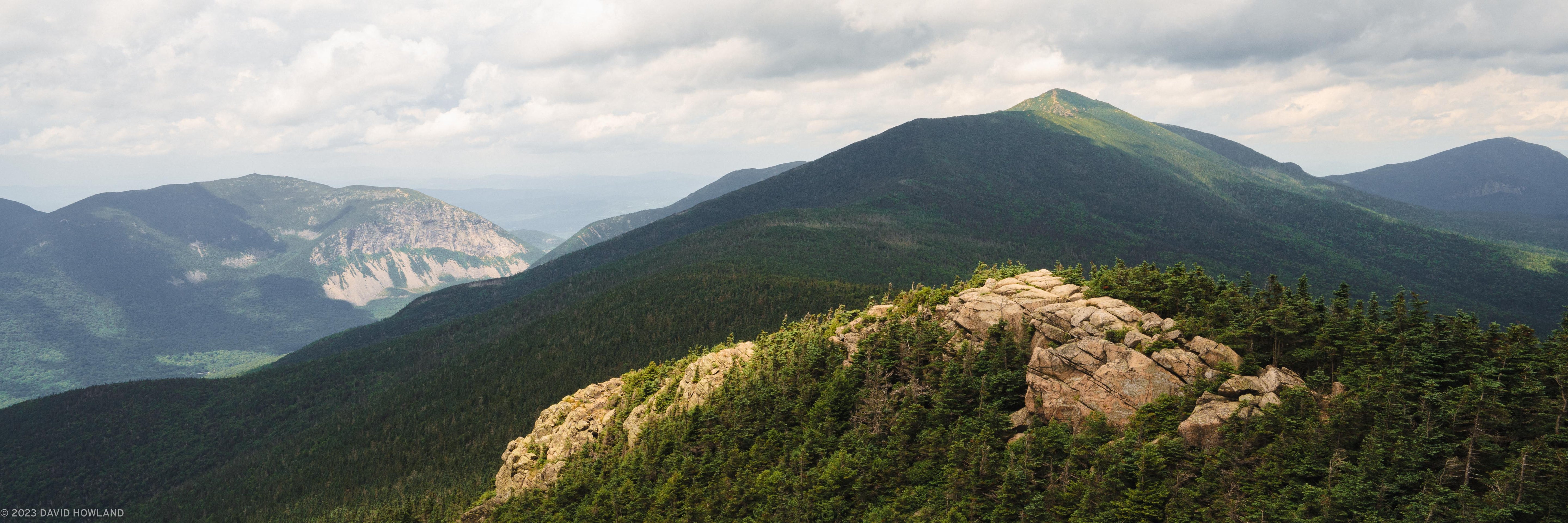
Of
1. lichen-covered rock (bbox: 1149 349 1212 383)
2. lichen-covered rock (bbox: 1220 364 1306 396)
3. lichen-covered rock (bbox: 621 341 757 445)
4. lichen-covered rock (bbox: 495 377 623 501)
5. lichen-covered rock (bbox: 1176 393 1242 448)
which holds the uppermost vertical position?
lichen-covered rock (bbox: 1149 349 1212 383)

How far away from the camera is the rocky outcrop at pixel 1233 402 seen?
1873 inches

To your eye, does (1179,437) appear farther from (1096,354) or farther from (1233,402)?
(1096,354)

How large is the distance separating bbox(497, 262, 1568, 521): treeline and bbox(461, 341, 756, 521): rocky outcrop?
15631 mm

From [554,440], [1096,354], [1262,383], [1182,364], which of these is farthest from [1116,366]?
[554,440]

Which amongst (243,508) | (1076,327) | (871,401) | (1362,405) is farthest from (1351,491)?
(243,508)

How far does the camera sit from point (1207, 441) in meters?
47.8

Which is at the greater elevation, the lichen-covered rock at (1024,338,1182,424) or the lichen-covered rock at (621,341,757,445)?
the lichen-covered rock at (1024,338,1182,424)

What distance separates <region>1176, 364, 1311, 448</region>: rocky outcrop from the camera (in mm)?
47562

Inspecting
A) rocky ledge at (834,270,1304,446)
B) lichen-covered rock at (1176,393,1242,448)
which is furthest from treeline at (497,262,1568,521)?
rocky ledge at (834,270,1304,446)

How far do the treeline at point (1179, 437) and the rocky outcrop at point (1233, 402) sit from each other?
797 millimetres

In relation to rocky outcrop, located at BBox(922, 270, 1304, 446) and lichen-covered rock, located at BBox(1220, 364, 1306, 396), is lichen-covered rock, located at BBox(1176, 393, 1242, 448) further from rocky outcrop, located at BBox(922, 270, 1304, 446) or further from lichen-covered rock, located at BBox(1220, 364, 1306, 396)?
→ lichen-covered rock, located at BBox(1220, 364, 1306, 396)

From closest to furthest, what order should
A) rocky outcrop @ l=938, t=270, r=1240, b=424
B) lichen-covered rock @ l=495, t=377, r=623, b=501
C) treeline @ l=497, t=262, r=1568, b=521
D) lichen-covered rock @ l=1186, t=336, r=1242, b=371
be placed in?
treeline @ l=497, t=262, r=1568, b=521 → lichen-covered rock @ l=1186, t=336, r=1242, b=371 → rocky outcrop @ l=938, t=270, r=1240, b=424 → lichen-covered rock @ l=495, t=377, r=623, b=501

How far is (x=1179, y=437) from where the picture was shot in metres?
48.5

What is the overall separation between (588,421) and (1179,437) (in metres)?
86.9
